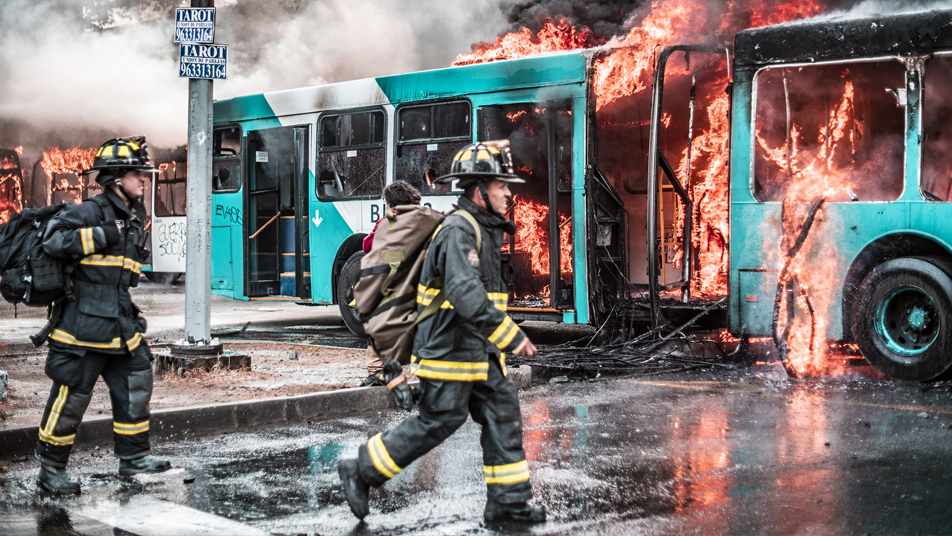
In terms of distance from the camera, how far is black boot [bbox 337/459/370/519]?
3.97 metres

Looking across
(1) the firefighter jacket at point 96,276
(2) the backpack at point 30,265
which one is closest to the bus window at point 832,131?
(1) the firefighter jacket at point 96,276

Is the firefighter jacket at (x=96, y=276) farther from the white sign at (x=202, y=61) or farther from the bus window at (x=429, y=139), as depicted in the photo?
the bus window at (x=429, y=139)

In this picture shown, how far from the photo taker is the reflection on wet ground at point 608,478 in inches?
157

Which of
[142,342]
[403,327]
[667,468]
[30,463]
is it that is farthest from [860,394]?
[30,463]

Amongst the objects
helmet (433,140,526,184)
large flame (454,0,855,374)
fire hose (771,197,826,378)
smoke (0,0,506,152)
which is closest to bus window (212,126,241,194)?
smoke (0,0,506,152)

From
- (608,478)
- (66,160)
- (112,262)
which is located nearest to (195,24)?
(112,262)

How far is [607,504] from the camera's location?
4258 millimetres

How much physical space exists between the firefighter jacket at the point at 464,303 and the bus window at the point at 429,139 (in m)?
6.43

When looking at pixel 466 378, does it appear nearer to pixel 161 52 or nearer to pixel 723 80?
pixel 723 80

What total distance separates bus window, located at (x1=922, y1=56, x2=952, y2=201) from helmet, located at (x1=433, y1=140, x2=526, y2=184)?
17.1 feet

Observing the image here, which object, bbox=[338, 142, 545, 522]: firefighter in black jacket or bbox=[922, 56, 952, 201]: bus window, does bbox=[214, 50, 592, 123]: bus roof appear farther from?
bbox=[338, 142, 545, 522]: firefighter in black jacket

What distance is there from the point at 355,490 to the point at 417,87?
762 centimetres

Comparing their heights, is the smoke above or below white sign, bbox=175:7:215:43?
above

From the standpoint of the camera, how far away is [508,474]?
13.0 ft
